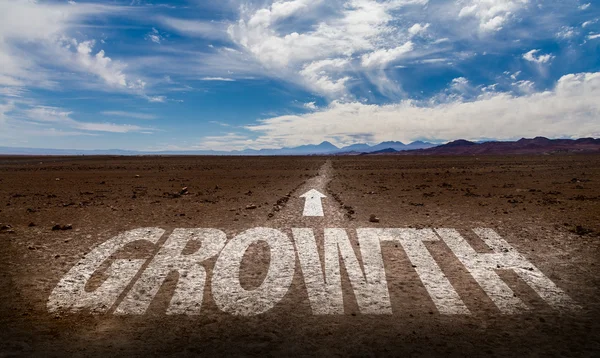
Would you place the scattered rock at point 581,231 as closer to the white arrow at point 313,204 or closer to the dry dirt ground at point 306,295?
the dry dirt ground at point 306,295

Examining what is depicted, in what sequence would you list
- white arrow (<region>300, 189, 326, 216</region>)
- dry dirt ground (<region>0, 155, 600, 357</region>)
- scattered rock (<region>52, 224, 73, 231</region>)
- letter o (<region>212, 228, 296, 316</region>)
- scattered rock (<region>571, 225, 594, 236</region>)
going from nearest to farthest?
dry dirt ground (<region>0, 155, 600, 357</region>), letter o (<region>212, 228, 296, 316</region>), scattered rock (<region>571, 225, 594, 236</region>), scattered rock (<region>52, 224, 73, 231</region>), white arrow (<region>300, 189, 326, 216</region>)

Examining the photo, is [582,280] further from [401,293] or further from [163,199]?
[163,199]

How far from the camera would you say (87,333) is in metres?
5.99

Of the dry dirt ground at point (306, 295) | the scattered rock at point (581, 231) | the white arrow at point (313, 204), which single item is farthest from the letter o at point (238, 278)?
the scattered rock at point (581, 231)

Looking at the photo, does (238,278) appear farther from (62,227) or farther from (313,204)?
(313,204)

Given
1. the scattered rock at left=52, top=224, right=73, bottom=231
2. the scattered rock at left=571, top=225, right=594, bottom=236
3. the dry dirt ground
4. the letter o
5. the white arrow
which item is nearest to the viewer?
the dry dirt ground

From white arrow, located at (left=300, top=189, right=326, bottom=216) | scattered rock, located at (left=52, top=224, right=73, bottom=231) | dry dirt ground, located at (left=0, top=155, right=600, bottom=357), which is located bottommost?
dry dirt ground, located at (left=0, top=155, right=600, bottom=357)

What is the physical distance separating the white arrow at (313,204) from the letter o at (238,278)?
10.2 feet

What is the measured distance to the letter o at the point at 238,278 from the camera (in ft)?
23.0

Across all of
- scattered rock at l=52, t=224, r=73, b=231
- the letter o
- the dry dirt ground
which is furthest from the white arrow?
scattered rock at l=52, t=224, r=73, b=231

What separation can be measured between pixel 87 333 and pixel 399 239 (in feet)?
25.6

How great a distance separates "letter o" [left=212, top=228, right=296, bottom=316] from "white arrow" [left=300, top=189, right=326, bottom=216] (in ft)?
10.2

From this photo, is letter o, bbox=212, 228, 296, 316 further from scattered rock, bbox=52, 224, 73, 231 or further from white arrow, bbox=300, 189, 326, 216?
scattered rock, bbox=52, 224, 73, 231

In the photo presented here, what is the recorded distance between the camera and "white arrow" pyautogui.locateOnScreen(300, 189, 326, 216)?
1407 cm
